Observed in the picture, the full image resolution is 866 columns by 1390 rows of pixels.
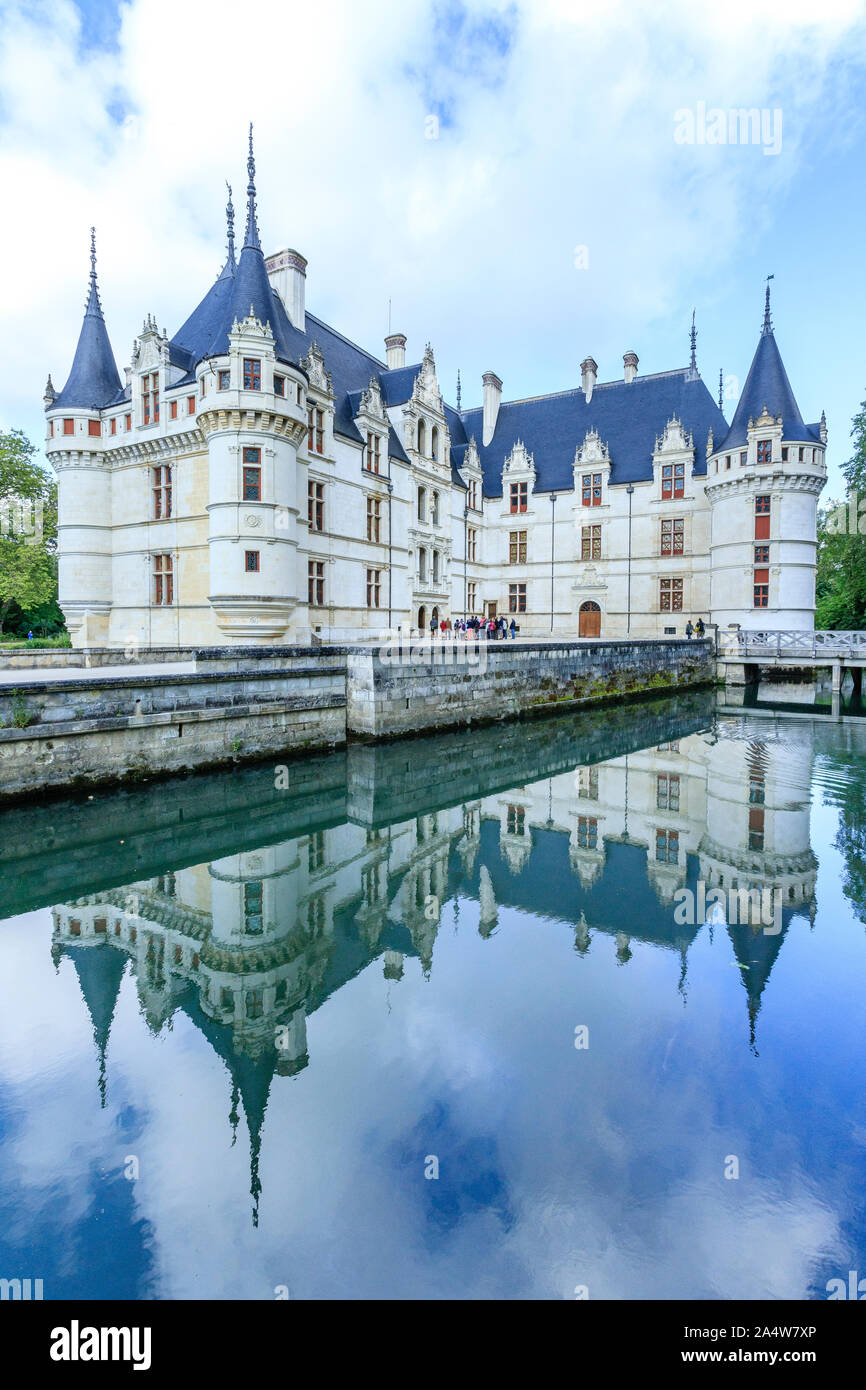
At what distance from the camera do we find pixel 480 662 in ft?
57.7

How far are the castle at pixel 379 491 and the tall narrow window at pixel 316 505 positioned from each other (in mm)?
93

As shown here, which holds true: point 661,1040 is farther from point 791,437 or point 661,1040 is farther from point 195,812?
point 791,437

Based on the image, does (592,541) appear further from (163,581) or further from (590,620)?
(163,581)

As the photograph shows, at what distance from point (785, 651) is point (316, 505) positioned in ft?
62.4

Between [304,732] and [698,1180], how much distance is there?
11069 millimetres

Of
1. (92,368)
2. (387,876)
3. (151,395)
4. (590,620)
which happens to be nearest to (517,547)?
(590,620)

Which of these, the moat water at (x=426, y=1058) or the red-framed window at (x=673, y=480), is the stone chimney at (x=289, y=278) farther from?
the moat water at (x=426, y=1058)

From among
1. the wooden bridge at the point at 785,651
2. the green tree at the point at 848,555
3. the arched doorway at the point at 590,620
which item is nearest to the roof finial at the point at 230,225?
the arched doorway at the point at 590,620

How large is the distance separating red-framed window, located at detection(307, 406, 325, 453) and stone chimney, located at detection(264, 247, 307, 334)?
3.54 metres

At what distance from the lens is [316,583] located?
21719 mm

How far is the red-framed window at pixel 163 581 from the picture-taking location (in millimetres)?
21828

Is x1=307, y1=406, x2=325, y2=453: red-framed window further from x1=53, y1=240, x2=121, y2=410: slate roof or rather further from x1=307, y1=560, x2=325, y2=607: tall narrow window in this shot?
x1=53, y1=240, x2=121, y2=410: slate roof

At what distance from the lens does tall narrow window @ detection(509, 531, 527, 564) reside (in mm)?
34688

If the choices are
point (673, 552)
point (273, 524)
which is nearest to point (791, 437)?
point (673, 552)
